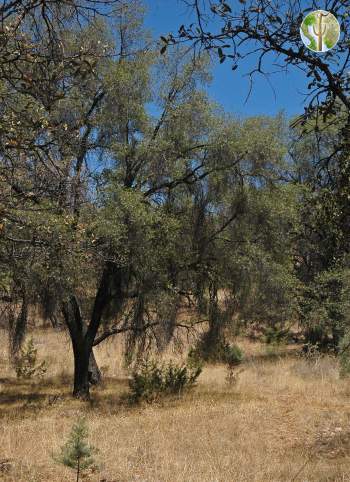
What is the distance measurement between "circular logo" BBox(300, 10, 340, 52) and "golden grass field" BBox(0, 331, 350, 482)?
480 centimetres

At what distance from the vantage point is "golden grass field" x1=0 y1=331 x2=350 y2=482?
6.62m

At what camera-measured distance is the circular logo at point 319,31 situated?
3.21 metres

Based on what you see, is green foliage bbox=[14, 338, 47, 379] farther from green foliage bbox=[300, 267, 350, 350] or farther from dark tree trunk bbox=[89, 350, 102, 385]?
green foliage bbox=[300, 267, 350, 350]

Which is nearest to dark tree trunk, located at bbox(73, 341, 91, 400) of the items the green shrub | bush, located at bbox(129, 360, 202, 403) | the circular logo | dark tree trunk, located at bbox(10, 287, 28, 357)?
bush, located at bbox(129, 360, 202, 403)

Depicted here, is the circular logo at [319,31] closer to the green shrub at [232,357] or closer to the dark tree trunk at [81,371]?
the dark tree trunk at [81,371]

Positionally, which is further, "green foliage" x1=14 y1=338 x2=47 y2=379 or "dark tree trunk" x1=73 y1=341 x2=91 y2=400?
"green foliage" x1=14 y1=338 x2=47 y2=379

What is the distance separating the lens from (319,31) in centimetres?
321

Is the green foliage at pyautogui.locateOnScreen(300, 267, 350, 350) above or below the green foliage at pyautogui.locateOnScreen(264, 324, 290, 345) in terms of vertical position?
above

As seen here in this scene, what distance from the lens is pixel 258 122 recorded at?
533 inches

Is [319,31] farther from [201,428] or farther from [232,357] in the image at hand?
[232,357]

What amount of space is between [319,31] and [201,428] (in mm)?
8495

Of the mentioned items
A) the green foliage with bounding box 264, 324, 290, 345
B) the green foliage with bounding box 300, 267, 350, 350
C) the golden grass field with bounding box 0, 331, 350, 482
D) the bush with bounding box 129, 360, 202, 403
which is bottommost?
the golden grass field with bounding box 0, 331, 350, 482

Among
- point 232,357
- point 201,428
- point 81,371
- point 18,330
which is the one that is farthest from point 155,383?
point 232,357

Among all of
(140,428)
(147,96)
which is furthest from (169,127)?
(140,428)
